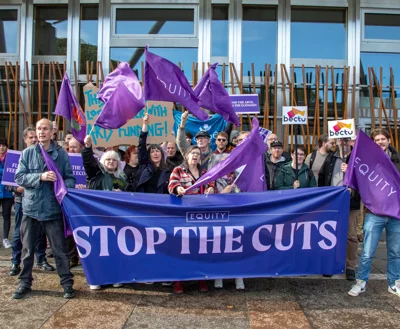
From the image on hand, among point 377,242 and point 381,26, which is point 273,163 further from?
point 381,26

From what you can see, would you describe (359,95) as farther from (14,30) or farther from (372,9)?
(14,30)

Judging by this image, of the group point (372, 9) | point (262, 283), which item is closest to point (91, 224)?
point (262, 283)

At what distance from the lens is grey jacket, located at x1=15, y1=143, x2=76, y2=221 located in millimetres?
4555

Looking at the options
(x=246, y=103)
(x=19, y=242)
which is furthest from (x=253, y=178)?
(x=19, y=242)

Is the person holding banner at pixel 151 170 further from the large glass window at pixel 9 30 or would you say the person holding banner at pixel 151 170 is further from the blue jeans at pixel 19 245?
the large glass window at pixel 9 30

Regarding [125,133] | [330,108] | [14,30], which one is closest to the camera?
[125,133]

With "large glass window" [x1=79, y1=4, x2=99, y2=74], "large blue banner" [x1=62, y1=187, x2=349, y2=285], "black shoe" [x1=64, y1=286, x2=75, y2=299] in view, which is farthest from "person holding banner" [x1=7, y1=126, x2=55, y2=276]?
"large glass window" [x1=79, y1=4, x2=99, y2=74]

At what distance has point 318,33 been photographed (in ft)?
35.2

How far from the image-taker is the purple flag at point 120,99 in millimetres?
5062

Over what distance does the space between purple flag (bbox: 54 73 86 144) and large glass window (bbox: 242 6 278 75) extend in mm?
5829

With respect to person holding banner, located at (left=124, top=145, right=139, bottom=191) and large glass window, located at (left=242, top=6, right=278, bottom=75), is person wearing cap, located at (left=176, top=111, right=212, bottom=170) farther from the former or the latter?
large glass window, located at (left=242, top=6, right=278, bottom=75)

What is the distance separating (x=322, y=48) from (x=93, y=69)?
19.3 ft

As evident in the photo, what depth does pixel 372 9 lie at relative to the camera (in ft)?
35.2

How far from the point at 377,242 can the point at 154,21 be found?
821 cm
